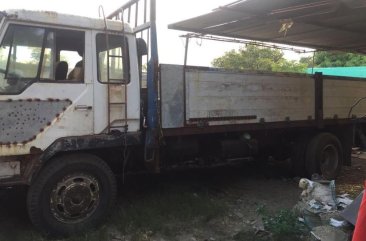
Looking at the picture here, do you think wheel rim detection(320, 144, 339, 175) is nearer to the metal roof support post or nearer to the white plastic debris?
the white plastic debris

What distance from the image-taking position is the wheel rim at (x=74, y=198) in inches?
209

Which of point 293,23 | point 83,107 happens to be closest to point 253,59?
point 293,23

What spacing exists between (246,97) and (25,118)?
3338 mm

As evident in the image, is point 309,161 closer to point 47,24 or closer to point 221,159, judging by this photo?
point 221,159

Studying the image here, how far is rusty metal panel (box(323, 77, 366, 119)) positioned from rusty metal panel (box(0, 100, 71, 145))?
17.0ft

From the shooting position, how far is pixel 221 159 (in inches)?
289

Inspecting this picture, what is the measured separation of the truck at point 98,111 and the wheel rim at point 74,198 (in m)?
0.01

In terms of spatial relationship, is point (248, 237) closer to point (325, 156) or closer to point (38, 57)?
point (38, 57)

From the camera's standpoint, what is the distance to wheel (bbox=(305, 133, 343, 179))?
8.38 meters

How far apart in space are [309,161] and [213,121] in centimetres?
254

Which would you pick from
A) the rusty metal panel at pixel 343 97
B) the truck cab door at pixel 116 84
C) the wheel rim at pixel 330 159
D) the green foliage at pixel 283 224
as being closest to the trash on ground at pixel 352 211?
the green foliage at pixel 283 224

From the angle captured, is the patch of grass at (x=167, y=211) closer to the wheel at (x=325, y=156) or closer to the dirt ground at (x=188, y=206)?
the dirt ground at (x=188, y=206)

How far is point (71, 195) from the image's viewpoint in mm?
5355

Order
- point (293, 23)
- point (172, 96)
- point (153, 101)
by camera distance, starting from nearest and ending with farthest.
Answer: point (153, 101)
point (172, 96)
point (293, 23)
